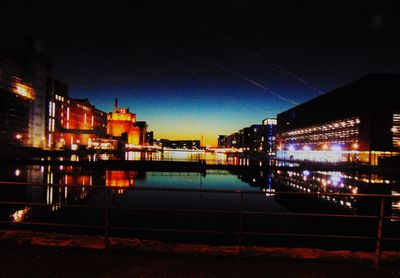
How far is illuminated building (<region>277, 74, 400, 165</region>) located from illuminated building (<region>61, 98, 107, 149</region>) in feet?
307

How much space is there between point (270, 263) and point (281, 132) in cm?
17044

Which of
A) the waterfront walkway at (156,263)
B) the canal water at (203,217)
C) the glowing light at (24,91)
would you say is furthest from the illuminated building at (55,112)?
the waterfront walkway at (156,263)

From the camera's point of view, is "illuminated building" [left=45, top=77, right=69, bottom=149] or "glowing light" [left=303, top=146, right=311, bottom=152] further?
"glowing light" [left=303, top=146, right=311, bottom=152]

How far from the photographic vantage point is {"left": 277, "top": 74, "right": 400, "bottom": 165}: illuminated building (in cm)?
7469

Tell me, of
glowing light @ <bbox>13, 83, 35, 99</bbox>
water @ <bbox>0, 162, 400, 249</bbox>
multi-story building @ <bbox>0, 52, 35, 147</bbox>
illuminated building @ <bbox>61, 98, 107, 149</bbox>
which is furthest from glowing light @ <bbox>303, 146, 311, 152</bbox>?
glowing light @ <bbox>13, 83, 35, 99</bbox>

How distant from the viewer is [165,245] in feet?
22.2

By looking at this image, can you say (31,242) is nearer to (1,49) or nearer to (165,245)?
(165,245)

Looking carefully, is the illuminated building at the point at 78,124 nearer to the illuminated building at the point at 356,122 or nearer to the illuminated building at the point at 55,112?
the illuminated building at the point at 55,112

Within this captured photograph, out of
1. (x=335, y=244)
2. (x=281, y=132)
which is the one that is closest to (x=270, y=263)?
(x=335, y=244)

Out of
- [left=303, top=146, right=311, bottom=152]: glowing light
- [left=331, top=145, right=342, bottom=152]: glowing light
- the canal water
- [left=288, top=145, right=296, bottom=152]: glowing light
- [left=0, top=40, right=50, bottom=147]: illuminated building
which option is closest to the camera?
the canal water

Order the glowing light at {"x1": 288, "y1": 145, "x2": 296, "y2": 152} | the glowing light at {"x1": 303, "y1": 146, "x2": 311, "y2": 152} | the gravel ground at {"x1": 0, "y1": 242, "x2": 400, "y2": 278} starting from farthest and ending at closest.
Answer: the glowing light at {"x1": 288, "y1": 145, "x2": 296, "y2": 152} → the glowing light at {"x1": 303, "y1": 146, "x2": 311, "y2": 152} → the gravel ground at {"x1": 0, "y1": 242, "x2": 400, "y2": 278}

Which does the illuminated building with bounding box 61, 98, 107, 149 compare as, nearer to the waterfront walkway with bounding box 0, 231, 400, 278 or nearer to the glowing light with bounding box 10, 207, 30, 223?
the glowing light with bounding box 10, 207, 30, 223

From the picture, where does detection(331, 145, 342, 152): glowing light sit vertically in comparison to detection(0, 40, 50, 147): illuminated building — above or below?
below

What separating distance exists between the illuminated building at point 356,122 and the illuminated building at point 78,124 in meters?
93.5
